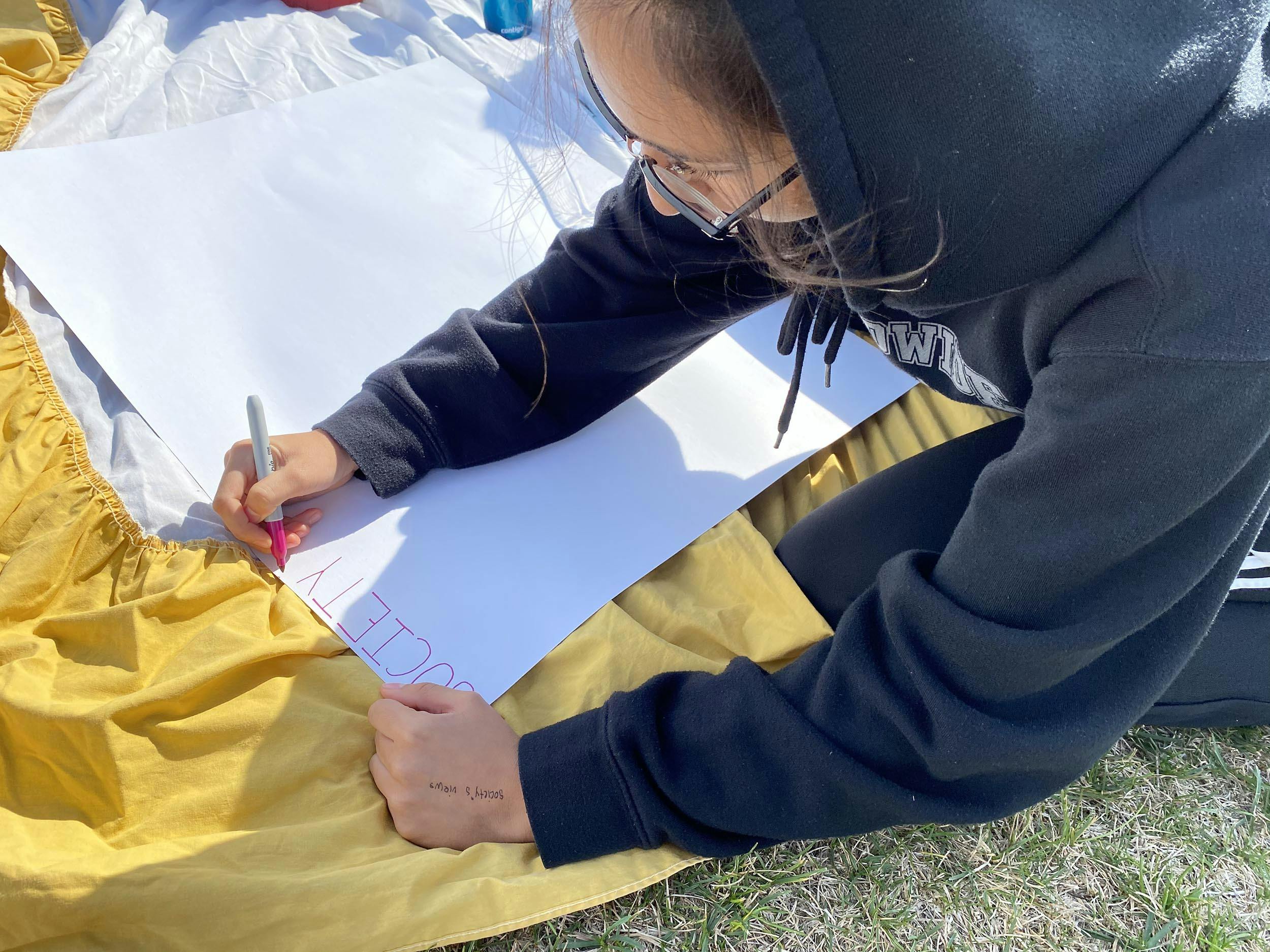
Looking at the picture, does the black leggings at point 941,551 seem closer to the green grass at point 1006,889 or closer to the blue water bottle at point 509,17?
the green grass at point 1006,889

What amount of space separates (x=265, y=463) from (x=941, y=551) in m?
0.73

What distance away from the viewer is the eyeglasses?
728 mm

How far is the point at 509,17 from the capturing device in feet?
6.28

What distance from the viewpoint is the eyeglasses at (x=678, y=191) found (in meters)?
0.73

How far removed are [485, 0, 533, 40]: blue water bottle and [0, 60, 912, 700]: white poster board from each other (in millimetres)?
313

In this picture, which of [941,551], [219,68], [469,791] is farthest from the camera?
[219,68]

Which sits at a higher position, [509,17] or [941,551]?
[509,17]

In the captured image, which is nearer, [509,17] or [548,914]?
[548,914]

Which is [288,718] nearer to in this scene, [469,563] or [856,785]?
[469,563]

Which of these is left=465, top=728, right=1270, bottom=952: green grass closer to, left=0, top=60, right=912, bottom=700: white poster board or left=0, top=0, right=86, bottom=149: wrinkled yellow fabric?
left=0, top=60, right=912, bottom=700: white poster board

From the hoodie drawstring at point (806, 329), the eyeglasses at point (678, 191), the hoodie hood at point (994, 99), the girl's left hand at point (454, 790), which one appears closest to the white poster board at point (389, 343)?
the girl's left hand at point (454, 790)

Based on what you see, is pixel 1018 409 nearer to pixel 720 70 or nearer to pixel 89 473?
pixel 720 70

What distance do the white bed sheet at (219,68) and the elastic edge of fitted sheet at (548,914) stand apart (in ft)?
2.34

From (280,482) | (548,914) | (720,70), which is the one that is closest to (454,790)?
(548,914)
